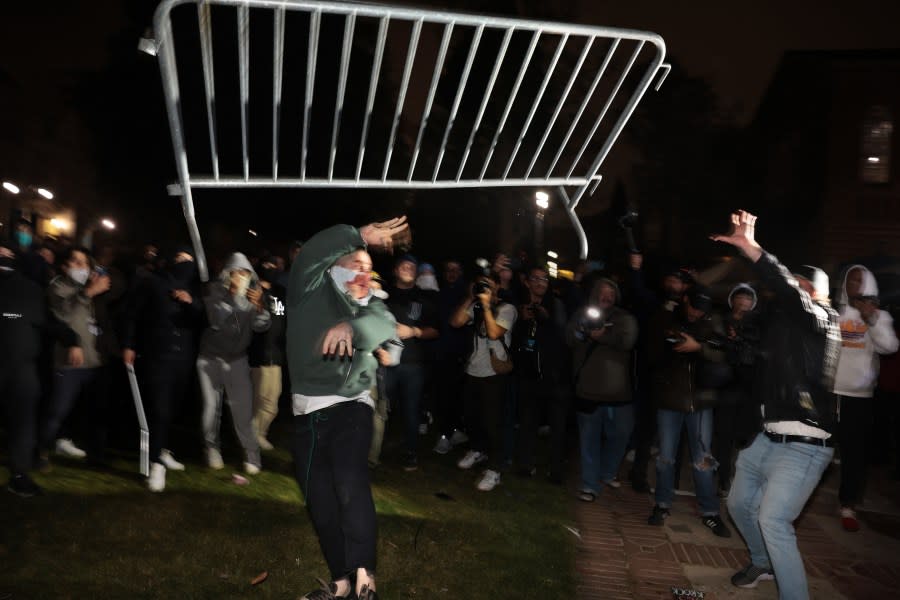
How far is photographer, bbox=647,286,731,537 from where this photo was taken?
595 cm

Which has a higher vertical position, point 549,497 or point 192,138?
point 192,138

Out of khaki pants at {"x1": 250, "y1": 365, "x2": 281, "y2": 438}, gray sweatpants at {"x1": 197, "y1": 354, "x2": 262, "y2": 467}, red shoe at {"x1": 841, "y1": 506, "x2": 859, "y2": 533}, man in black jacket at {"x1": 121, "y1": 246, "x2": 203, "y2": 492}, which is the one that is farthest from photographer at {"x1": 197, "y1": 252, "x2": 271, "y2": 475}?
red shoe at {"x1": 841, "y1": 506, "x2": 859, "y2": 533}

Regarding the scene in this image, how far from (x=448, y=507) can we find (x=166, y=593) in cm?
258

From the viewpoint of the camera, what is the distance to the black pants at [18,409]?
519cm

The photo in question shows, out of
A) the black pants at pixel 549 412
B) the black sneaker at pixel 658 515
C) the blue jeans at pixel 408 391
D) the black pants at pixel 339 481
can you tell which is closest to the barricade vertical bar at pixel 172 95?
the black pants at pixel 339 481

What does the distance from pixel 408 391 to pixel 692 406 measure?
8.96 ft

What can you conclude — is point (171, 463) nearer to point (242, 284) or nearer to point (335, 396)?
point (242, 284)

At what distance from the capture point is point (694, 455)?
602 cm

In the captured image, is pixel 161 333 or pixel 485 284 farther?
pixel 485 284

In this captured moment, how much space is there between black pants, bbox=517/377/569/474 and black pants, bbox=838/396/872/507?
2.45 meters

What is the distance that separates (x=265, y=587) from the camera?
4.22 m

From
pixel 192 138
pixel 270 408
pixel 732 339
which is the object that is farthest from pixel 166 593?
pixel 192 138

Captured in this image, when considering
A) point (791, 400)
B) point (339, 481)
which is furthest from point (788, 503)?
point (339, 481)

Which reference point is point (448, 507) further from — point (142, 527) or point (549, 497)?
point (142, 527)
